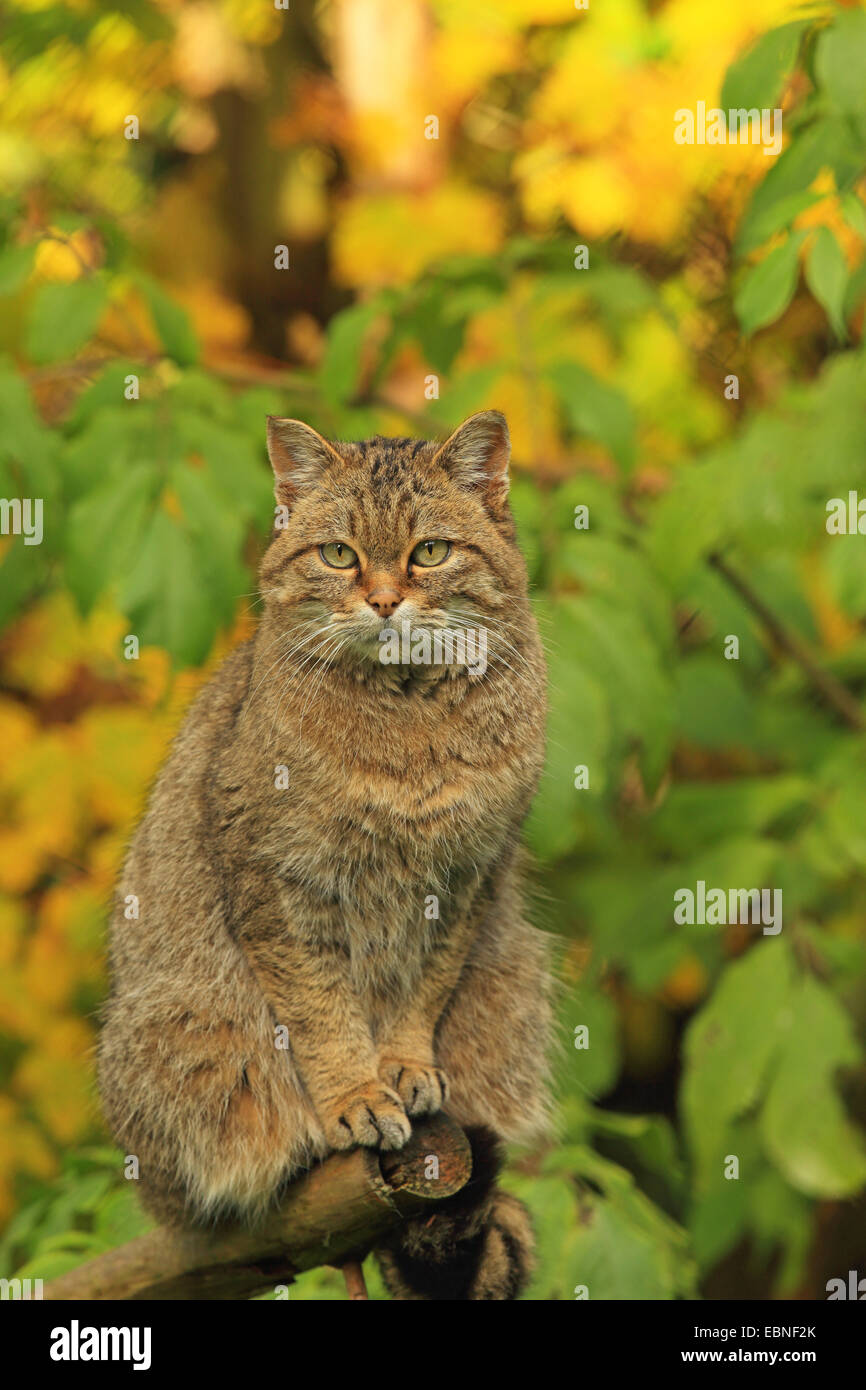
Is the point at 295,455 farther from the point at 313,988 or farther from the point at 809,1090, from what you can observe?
the point at 809,1090

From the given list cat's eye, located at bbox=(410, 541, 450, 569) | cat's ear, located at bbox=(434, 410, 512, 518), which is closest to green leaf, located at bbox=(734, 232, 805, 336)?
cat's ear, located at bbox=(434, 410, 512, 518)

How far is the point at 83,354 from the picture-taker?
5.74 metres

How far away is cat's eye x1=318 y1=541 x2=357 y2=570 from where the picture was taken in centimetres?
321

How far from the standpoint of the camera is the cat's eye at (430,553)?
320cm

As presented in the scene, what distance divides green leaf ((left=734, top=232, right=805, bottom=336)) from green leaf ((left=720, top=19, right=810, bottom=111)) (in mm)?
351

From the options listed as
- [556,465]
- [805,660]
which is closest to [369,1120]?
[556,465]

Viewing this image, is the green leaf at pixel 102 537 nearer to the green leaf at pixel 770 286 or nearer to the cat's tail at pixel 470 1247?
the green leaf at pixel 770 286

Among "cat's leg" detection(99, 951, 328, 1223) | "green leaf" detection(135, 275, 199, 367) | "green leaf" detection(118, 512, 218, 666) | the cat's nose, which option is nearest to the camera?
the cat's nose

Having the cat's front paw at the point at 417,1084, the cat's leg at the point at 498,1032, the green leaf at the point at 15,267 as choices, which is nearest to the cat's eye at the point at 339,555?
the cat's leg at the point at 498,1032

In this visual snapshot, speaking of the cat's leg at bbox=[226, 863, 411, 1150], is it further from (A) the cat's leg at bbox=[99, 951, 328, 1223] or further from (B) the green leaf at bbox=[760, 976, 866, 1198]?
(B) the green leaf at bbox=[760, 976, 866, 1198]

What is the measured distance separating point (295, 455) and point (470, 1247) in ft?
6.10

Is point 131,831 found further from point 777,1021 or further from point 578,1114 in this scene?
point 777,1021

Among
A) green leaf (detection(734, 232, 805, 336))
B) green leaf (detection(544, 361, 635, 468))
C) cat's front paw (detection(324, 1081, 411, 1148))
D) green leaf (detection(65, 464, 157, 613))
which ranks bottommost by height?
cat's front paw (detection(324, 1081, 411, 1148))

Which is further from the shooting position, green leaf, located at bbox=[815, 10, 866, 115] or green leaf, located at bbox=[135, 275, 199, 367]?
green leaf, located at bbox=[135, 275, 199, 367]
